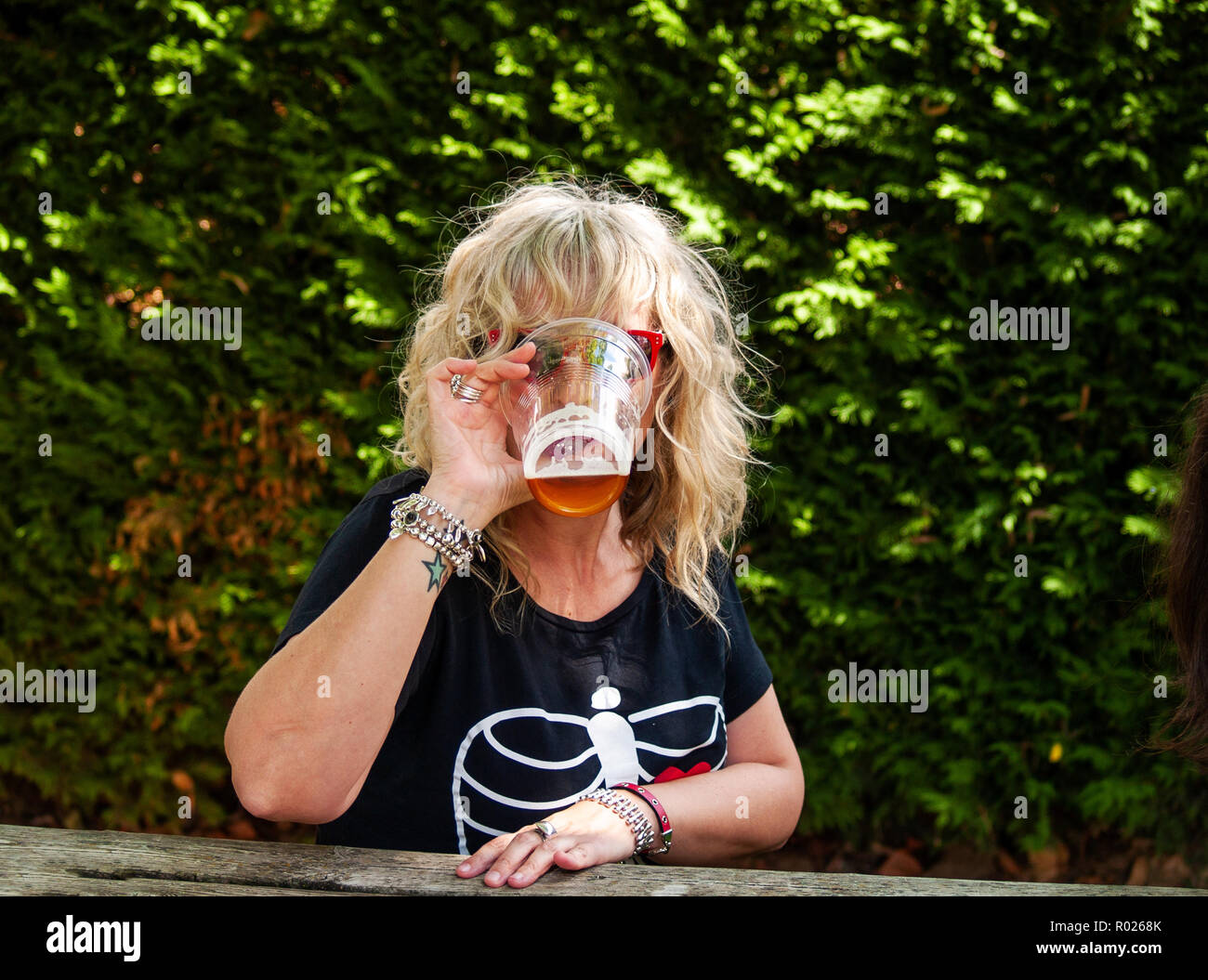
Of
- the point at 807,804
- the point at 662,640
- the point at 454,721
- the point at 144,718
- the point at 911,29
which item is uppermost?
the point at 911,29

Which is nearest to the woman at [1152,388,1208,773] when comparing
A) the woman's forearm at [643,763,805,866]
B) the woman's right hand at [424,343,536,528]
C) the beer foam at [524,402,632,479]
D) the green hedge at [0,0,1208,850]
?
the woman's forearm at [643,763,805,866]

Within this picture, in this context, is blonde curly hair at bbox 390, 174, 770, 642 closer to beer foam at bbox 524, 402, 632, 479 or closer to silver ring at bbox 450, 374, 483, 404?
silver ring at bbox 450, 374, 483, 404

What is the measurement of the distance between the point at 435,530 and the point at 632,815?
51cm

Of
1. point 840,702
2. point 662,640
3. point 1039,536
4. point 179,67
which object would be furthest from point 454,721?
point 179,67

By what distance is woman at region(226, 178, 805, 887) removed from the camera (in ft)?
4.47

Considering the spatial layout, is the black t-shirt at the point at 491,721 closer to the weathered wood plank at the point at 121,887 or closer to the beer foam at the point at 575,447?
the beer foam at the point at 575,447

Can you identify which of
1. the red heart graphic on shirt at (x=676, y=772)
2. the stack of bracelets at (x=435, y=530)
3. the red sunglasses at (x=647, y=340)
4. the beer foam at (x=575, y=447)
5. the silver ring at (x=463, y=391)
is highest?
the red sunglasses at (x=647, y=340)

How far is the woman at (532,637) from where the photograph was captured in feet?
4.47

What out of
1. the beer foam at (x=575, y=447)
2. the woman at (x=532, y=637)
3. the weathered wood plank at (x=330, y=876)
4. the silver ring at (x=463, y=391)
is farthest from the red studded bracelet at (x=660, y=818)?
the silver ring at (x=463, y=391)
